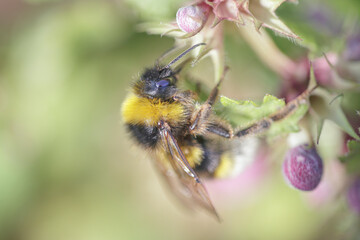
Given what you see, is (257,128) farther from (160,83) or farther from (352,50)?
(352,50)

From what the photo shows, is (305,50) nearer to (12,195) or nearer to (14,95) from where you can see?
(14,95)

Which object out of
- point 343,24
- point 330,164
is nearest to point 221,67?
point 330,164

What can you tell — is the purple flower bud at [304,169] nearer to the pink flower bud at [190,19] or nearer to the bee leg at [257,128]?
the bee leg at [257,128]

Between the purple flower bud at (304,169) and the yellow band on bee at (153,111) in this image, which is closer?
the purple flower bud at (304,169)

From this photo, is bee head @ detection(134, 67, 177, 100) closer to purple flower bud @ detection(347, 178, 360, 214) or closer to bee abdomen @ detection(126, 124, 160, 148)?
bee abdomen @ detection(126, 124, 160, 148)

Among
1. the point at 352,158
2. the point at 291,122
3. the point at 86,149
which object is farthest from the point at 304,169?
the point at 86,149

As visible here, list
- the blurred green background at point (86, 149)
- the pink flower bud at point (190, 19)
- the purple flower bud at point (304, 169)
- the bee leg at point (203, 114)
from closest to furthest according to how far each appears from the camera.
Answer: the pink flower bud at point (190, 19) → the purple flower bud at point (304, 169) → the bee leg at point (203, 114) → the blurred green background at point (86, 149)

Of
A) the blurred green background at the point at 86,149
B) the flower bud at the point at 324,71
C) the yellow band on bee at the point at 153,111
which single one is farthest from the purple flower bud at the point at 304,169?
the blurred green background at the point at 86,149
